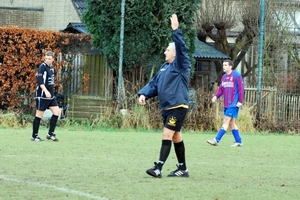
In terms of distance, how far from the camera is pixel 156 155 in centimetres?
1330

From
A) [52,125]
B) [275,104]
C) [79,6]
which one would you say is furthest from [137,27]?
[79,6]

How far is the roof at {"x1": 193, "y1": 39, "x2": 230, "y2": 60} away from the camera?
29375 mm

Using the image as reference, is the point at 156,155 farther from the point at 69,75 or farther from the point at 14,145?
the point at 69,75

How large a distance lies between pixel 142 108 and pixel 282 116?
15.0 feet

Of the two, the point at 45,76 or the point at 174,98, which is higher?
the point at 45,76

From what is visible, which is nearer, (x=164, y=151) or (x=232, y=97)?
(x=164, y=151)

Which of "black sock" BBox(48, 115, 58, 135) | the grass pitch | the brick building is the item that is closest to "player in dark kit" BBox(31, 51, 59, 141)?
"black sock" BBox(48, 115, 58, 135)

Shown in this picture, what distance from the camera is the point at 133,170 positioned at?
10.8 meters

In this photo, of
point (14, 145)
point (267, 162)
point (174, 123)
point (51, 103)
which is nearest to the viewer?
point (174, 123)

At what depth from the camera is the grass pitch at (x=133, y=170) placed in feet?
28.2

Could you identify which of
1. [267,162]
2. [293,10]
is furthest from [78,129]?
[293,10]

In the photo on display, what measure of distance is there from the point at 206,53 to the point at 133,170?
63.8 ft

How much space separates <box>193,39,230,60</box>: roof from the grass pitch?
12.3m

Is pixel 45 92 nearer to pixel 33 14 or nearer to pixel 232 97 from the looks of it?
pixel 232 97
